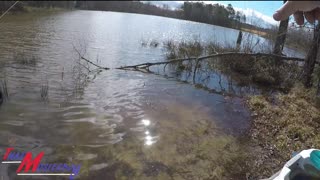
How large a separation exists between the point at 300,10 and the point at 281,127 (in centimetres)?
640

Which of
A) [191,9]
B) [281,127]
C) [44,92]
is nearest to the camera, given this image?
[281,127]

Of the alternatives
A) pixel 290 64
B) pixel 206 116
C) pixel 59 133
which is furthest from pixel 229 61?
pixel 59 133

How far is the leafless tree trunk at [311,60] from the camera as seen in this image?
10.0m

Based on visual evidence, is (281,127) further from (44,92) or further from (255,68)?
(255,68)

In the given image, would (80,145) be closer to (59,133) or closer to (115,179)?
(59,133)

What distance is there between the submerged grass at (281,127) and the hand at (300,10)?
414 centimetres

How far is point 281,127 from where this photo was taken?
7176 millimetres

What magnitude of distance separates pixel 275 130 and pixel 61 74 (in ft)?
22.4

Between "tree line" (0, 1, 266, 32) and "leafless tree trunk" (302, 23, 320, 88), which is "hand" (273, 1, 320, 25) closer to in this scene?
"leafless tree trunk" (302, 23, 320, 88)

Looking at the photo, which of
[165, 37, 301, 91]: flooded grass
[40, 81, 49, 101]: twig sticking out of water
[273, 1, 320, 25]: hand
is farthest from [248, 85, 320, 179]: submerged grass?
[40, 81, 49, 101]: twig sticking out of water

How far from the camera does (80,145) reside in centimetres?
543

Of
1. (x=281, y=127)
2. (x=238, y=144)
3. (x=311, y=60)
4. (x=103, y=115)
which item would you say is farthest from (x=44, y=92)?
(x=311, y=60)

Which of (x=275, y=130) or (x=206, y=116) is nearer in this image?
(x=275, y=130)

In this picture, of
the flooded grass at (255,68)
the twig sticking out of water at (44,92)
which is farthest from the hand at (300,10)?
the flooded grass at (255,68)
